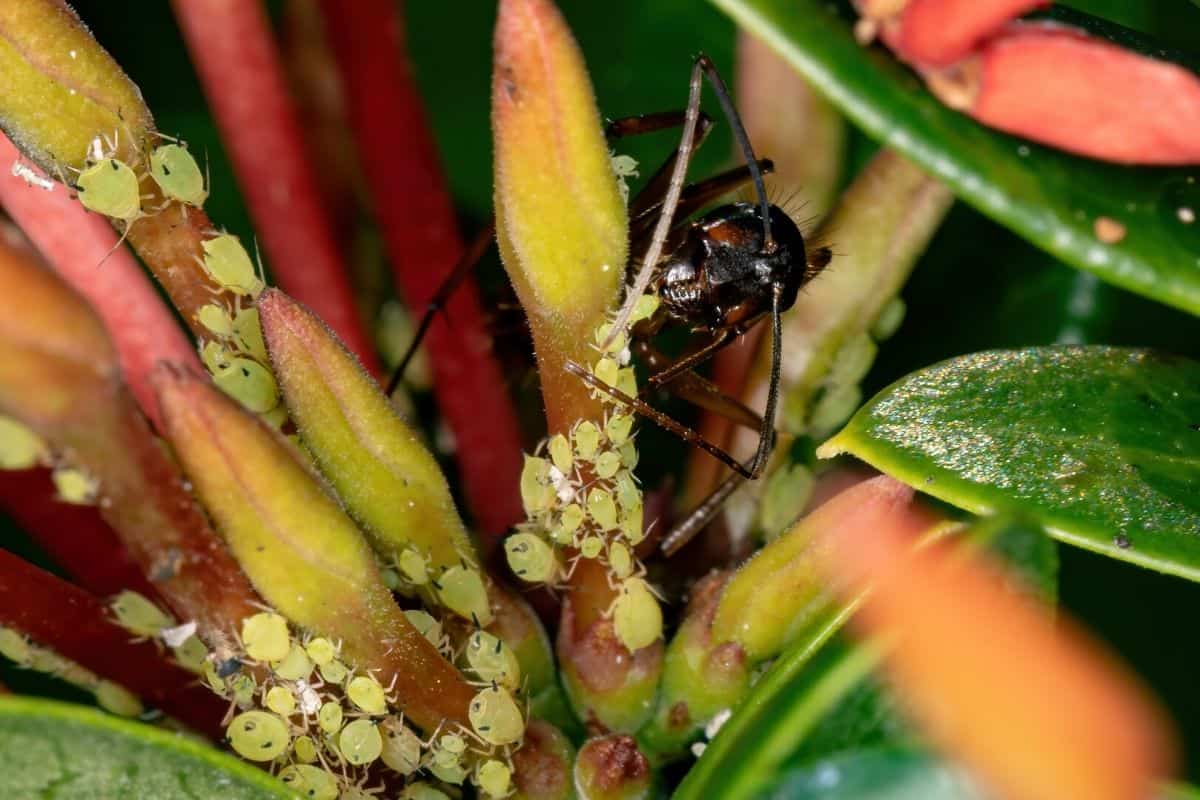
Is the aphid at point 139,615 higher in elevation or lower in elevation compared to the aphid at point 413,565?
lower

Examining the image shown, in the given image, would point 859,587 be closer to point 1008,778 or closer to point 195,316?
point 1008,778

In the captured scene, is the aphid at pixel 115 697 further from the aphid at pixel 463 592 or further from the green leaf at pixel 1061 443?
the green leaf at pixel 1061 443

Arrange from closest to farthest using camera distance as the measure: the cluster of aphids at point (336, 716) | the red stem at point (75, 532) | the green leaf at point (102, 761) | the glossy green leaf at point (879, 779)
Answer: the glossy green leaf at point (879, 779) < the green leaf at point (102, 761) < the cluster of aphids at point (336, 716) < the red stem at point (75, 532)

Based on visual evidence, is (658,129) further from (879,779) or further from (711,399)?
(879,779)

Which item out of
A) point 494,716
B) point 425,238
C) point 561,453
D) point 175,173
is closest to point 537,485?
point 561,453

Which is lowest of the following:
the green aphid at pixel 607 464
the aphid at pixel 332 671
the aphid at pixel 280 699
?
the aphid at pixel 280 699

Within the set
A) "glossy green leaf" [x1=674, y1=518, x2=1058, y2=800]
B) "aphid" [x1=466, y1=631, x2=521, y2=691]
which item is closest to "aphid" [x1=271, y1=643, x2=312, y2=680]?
"aphid" [x1=466, y1=631, x2=521, y2=691]

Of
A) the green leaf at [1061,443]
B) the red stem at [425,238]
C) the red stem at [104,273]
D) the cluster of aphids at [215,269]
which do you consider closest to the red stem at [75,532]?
the red stem at [104,273]
